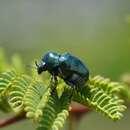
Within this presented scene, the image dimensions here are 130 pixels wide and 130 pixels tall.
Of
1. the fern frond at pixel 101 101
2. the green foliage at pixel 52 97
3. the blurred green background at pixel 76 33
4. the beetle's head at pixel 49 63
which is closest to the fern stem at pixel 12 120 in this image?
the beetle's head at pixel 49 63

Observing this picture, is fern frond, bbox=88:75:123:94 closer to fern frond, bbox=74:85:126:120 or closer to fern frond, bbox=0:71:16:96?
fern frond, bbox=74:85:126:120

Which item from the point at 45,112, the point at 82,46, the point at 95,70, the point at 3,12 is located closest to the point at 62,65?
the point at 45,112

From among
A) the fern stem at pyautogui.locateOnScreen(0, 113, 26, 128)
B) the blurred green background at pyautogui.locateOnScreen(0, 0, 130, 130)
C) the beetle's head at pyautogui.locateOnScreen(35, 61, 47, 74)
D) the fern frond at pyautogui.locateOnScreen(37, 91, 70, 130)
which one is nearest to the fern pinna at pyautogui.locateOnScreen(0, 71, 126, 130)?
the fern frond at pyautogui.locateOnScreen(37, 91, 70, 130)

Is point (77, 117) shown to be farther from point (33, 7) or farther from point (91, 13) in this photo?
point (33, 7)

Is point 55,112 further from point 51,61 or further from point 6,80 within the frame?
point 51,61

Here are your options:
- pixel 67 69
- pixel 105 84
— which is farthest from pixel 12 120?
pixel 105 84
